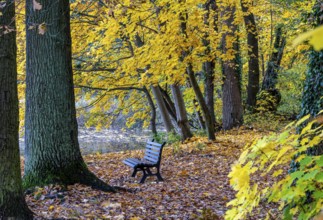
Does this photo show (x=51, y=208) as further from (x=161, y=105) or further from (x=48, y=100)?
(x=161, y=105)

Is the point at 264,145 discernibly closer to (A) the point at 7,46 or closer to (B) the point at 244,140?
(A) the point at 7,46

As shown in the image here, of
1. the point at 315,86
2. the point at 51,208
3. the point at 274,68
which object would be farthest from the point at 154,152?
the point at 274,68

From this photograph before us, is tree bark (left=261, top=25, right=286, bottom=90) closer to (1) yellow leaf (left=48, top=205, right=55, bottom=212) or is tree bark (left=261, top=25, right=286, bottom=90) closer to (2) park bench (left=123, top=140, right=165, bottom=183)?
(2) park bench (left=123, top=140, right=165, bottom=183)

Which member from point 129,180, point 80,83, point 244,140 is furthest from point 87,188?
point 80,83

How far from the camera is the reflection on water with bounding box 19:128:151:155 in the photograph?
21.0 m

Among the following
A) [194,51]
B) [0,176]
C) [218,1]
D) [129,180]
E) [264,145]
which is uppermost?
[218,1]

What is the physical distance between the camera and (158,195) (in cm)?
692

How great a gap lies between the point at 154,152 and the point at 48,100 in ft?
10.0

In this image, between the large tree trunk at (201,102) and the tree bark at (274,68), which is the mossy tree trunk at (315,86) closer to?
the large tree trunk at (201,102)

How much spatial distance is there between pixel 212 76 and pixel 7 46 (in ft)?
40.6

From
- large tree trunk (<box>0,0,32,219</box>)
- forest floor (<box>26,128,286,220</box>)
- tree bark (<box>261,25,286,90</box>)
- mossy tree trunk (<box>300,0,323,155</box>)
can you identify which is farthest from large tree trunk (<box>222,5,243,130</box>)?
large tree trunk (<box>0,0,32,219</box>)

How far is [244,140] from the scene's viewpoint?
1300cm

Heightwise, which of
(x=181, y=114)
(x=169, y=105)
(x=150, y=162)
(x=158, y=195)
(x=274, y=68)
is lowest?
(x=158, y=195)

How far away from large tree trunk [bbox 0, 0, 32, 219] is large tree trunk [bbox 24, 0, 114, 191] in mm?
1630
